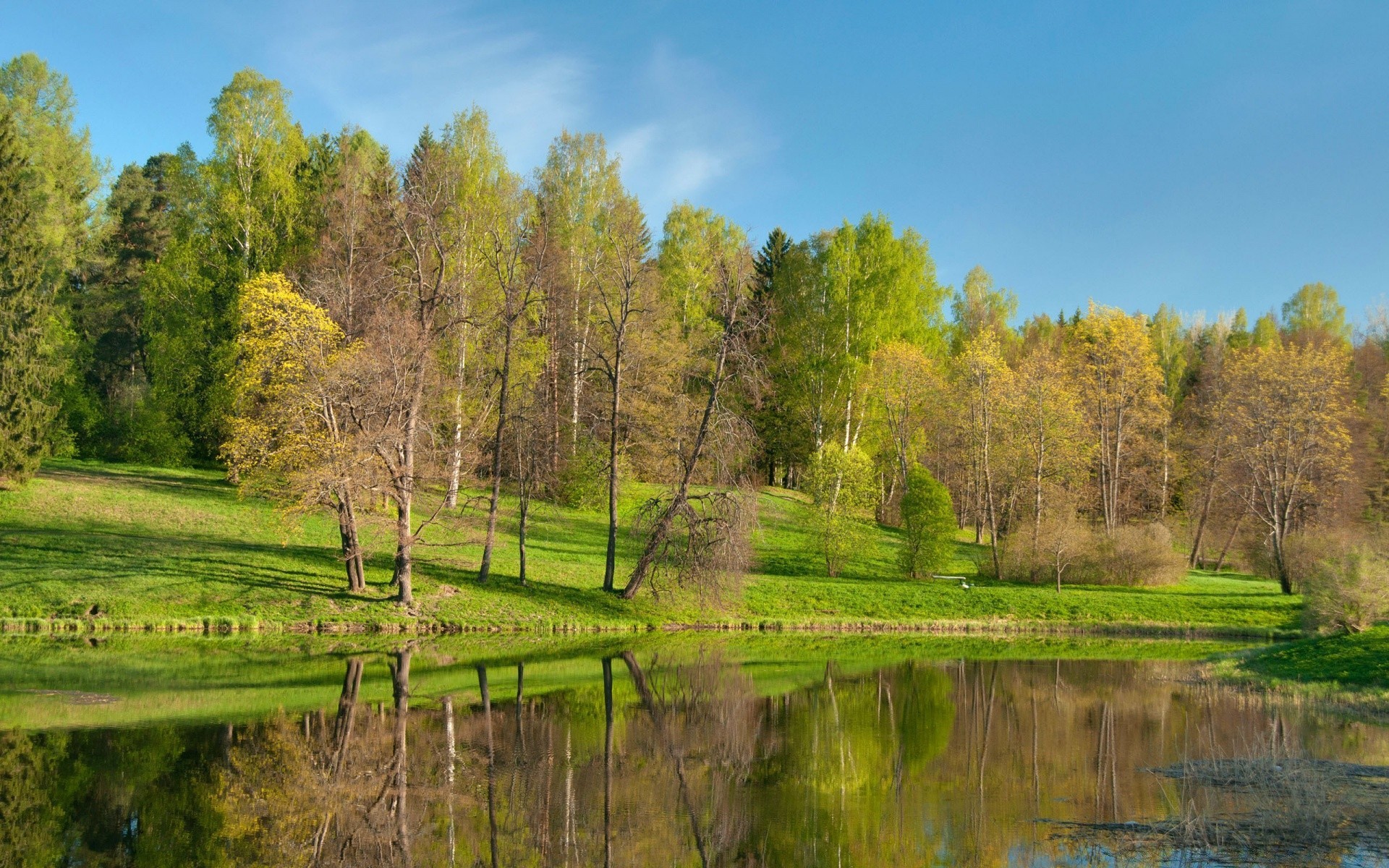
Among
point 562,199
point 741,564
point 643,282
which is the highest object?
point 562,199

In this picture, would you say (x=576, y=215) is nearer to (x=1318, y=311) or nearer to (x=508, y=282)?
(x=508, y=282)

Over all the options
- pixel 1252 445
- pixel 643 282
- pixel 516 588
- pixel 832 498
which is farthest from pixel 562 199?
pixel 1252 445

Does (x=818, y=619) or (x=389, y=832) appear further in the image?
(x=818, y=619)

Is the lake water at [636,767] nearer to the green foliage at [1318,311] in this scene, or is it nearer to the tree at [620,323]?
the tree at [620,323]

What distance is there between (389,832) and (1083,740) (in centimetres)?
1143

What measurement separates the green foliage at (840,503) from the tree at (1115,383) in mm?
13426

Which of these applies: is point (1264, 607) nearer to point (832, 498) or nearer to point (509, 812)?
point (832, 498)

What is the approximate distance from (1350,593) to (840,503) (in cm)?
2030

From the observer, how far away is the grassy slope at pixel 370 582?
26625 mm

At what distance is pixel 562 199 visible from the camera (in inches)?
1841

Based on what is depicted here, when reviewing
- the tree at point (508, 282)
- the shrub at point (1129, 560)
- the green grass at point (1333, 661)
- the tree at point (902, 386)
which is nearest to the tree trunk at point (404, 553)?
the tree at point (508, 282)

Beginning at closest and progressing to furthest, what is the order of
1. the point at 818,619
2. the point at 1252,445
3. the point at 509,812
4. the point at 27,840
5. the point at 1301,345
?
1. the point at 27,840
2. the point at 509,812
3. the point at 818,619
4. the point at 1252,445
5. the point at 1301,345

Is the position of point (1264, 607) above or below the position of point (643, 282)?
below

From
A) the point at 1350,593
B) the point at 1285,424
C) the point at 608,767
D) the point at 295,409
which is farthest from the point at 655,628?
the point at 1285,424
